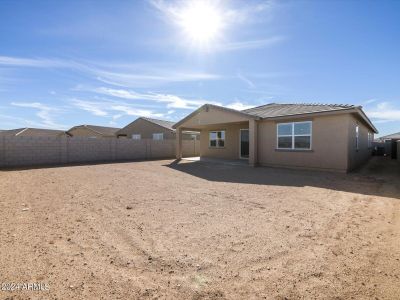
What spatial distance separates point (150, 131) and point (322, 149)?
69.1 ft

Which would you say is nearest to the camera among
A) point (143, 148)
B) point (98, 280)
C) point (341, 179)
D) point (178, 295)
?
point (178, 295)

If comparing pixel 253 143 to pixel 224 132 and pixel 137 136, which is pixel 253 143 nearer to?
pixel 224 132

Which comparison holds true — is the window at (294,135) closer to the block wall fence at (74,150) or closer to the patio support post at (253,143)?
the patio support post at (253,143)

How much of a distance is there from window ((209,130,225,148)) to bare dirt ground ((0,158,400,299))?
40.0 feet

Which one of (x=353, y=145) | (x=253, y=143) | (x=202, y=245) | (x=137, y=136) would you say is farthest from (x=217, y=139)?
(x=202, y=245)

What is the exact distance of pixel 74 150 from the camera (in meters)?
17.0

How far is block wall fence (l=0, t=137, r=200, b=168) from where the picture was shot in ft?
46.4

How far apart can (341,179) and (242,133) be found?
847cm

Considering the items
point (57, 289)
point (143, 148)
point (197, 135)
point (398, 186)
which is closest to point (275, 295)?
point (57, 289)

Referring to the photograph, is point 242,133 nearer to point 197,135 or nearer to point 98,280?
point 197,135

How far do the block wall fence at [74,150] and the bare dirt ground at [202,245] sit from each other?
376 inches

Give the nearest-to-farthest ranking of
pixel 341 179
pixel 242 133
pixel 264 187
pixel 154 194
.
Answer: pixel 154 194, pixel 264 187, pixel 341 179, pixel 242 133

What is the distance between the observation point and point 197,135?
94.0ft

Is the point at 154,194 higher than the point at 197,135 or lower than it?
lower
